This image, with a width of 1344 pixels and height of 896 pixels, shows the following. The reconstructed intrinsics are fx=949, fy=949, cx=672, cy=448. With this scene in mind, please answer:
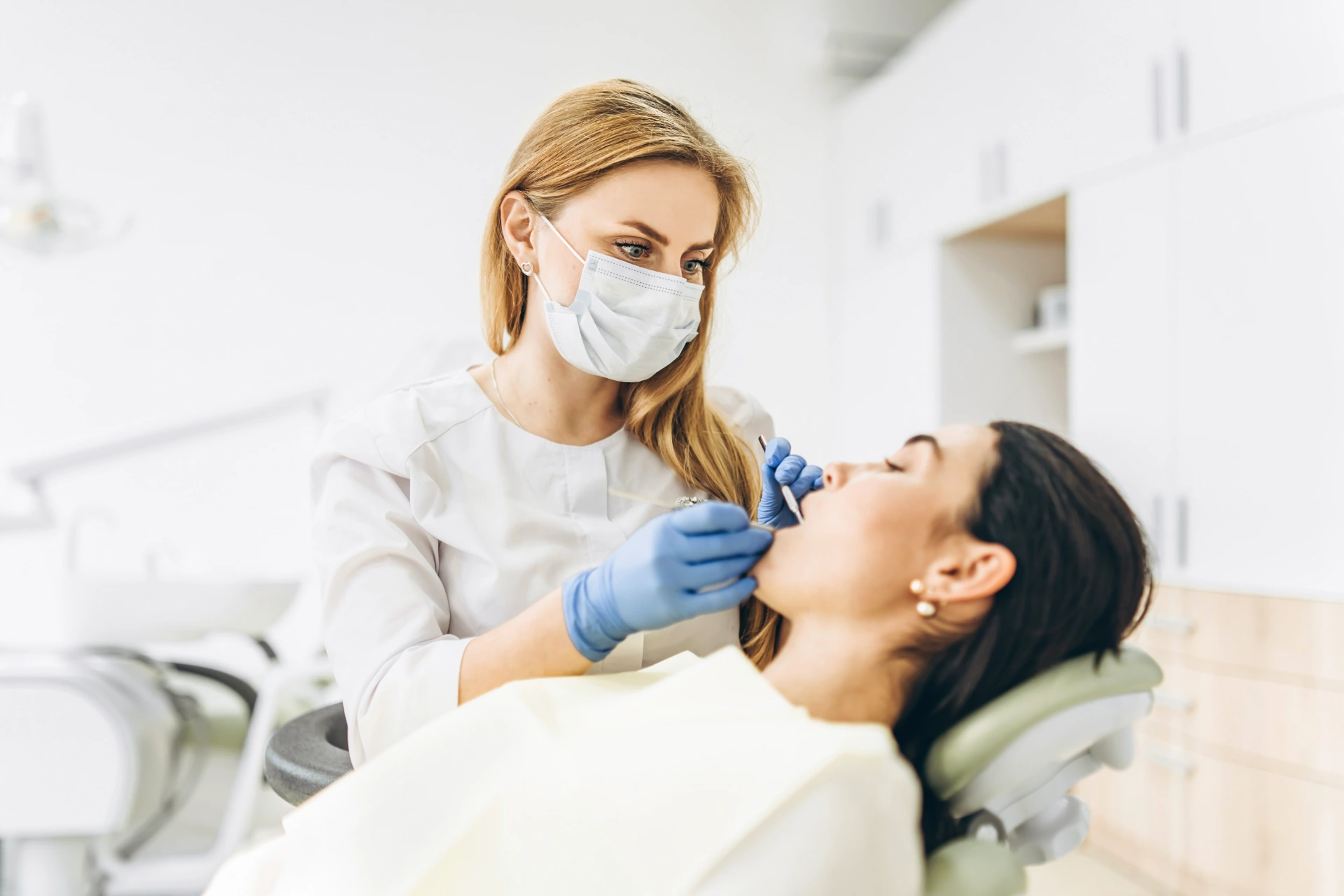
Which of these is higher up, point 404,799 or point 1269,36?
point 1269,36

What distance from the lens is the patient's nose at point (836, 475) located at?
932 mm

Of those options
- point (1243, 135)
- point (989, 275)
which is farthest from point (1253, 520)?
point (989, 275)

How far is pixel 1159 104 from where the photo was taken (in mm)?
2305

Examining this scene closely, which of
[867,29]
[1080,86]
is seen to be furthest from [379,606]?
[867,29]

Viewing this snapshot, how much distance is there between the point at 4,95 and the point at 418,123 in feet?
4.21

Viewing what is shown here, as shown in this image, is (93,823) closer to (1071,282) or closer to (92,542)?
(92,542)

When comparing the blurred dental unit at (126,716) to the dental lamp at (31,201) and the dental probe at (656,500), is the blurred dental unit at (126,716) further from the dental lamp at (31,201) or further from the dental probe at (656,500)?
the dental probe at (656,500)

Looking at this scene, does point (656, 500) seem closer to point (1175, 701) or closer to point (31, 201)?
point (1175, 701)

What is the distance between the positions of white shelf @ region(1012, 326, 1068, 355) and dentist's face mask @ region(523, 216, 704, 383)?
6.62ft

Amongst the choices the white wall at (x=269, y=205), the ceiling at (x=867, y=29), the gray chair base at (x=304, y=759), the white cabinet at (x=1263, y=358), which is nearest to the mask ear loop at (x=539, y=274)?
the gray chair base at (x=304, y=759)

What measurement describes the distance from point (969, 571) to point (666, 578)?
27 cm

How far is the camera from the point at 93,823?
5.98 ft

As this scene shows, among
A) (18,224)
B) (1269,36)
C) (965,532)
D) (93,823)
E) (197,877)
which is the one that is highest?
(1269,36)

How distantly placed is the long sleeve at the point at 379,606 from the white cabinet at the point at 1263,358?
5.91 feet
